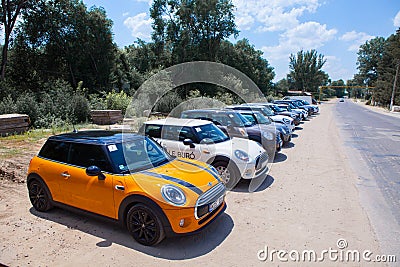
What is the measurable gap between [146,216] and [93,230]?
1.14m

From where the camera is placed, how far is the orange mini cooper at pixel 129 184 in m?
3.44

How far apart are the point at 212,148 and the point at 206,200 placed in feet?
7.51

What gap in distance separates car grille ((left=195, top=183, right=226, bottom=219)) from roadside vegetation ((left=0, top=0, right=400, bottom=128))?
39.5ft

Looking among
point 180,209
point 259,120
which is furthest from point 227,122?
point 180,209

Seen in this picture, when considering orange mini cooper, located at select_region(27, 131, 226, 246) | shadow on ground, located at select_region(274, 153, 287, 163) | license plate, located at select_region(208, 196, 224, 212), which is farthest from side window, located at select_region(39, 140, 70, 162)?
shadow on ground, located at select_region(274, 153, 287, 163)

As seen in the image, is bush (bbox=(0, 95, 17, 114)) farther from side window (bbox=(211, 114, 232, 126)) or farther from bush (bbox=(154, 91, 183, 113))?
side window (bbox=(211, 114, 232, 126))

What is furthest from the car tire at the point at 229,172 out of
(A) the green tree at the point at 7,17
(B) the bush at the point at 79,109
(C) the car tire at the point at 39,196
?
(A) the green tree at the point at 7,17

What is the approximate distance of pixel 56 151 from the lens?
14.7 ft

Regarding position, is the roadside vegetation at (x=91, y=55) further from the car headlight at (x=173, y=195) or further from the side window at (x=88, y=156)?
the car headlight at (x=173, y=195)

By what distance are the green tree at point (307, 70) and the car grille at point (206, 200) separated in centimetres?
7067

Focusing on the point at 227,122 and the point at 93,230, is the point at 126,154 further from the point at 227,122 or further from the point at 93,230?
the point at 227,122

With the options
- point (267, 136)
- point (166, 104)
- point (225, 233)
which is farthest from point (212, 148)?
point (166, 104)

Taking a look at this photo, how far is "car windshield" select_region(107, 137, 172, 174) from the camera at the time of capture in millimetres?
3893

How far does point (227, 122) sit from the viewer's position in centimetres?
821
